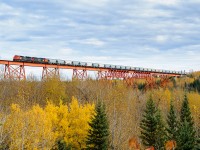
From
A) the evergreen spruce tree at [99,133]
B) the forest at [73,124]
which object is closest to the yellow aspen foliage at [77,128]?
the forest at [73,124]

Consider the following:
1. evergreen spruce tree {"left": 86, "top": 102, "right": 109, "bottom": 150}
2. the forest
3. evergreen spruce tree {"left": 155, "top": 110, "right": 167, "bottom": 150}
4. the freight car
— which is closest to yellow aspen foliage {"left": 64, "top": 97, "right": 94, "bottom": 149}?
the forest

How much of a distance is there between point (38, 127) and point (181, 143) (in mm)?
15323

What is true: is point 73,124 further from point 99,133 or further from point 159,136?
point 159,136

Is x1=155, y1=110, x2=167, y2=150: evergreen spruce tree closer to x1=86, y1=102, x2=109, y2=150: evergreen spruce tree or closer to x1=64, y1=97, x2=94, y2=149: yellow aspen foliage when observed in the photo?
x1=86, y1=102, x2=109, y2=150: evergreen spruce tree

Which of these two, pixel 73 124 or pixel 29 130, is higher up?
pixel 29 130

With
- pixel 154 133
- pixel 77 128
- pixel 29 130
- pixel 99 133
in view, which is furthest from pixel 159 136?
pixel 29 130

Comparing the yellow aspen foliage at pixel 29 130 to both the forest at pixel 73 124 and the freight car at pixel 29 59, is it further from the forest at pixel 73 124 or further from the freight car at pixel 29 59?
the freight car at pixel 29 59

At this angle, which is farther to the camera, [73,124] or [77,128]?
Result: [73,124]

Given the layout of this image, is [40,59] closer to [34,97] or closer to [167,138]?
[34,97]

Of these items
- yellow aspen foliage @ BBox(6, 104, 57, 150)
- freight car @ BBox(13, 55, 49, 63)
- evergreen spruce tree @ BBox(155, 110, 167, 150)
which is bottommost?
evergreen spruce tree @ BBox(155, 110, 167, 150)

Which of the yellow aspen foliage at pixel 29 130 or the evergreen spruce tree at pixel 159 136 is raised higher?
the yellow aspen foliage at pixel 29 130

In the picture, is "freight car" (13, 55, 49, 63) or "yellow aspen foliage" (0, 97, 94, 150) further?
"freight car" (13, 55, 49, 63)

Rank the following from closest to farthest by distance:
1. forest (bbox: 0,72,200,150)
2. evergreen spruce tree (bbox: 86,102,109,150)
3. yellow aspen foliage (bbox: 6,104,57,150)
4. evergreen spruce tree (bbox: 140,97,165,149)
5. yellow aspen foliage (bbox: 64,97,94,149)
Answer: yellow aspen foliage (bbox: 6,104,57,150)
forest (bbox: 0,72,200,150)
evergreen spruce tree (bbox: 86,102,109,150)
yellow aspen foliage (bbox: 64,97,94,149)
evergreen spruce tree (bbox: 140,97,165,149)

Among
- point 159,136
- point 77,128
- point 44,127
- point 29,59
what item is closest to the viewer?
point 44,127
